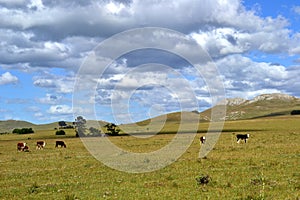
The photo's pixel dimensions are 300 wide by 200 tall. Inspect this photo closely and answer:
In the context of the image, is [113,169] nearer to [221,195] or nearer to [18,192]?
[18,192]

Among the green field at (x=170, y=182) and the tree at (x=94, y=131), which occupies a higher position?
the tree at (x=94, y=131)

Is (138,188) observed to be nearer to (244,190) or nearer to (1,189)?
(244,190)

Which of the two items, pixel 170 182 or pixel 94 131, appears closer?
pixel 170 182

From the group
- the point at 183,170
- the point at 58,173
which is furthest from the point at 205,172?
the point at 58,173

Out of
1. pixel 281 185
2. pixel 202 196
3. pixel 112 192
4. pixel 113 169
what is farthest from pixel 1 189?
pixel 281 185

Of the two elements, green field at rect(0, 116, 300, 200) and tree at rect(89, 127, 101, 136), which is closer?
green field at rect(0, 116, 300, 200)

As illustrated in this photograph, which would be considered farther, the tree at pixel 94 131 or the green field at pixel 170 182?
the tree at pixel 94 131

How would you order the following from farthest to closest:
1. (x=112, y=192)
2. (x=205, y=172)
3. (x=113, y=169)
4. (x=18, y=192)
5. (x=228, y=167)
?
(x=113, y=169) < (x=228, y=167) < (x=205, y=172) < (x=18, y=192) < (x=112, y=192)

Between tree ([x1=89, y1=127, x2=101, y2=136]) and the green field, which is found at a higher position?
tree ([x1=89, y1=127, x2=101, y2=136])

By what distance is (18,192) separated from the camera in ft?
57.2

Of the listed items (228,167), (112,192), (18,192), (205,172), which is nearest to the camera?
(112,192)

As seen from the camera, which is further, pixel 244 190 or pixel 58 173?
pixel 58 173

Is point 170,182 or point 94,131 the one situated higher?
point 94,131

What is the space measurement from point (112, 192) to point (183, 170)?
7.06 m
